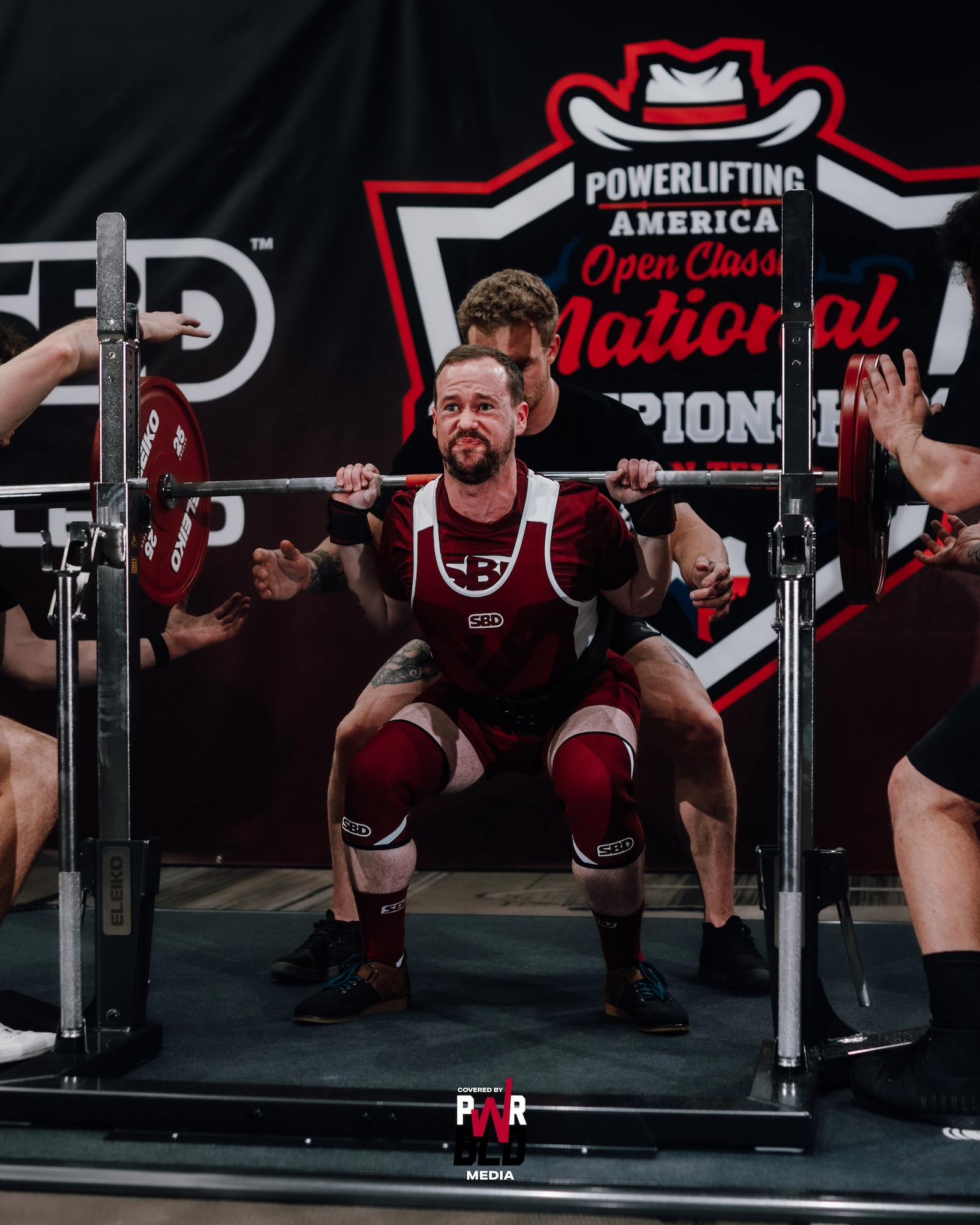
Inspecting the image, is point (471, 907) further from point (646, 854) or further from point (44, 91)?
point (44, 91)

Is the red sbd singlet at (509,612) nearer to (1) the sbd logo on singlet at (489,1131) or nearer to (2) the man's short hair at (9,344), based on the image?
(1) the sbd logo on singlet at (489,1131)

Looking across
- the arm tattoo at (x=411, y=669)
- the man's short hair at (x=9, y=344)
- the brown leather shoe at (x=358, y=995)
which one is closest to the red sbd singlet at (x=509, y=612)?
the arm tattoo at (x=411, y=669)

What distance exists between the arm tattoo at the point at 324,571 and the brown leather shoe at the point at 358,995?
954 mm

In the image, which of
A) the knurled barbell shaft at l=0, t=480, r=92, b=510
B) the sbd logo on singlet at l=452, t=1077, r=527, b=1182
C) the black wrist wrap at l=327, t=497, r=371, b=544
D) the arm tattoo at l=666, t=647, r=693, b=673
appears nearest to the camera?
the sbd logo on singlet at l=452, t=1077, r=527, b=1182

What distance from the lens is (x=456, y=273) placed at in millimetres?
4367

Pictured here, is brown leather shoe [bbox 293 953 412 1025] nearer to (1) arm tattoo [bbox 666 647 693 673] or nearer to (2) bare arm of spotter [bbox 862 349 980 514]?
(1) arm tattoo [bbox 666 647 693 673]

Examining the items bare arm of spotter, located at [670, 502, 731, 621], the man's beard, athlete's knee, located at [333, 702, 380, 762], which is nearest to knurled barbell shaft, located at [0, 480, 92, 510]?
the man's beard

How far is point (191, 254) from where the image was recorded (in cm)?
449

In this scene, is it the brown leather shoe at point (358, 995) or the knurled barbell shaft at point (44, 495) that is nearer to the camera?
the knurled barbell shaft at point (44, 495)

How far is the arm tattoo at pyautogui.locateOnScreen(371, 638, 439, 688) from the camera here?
3.17 metres

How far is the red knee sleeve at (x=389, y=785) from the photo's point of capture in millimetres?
2654

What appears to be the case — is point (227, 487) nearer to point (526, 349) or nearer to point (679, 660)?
point (526, 349)

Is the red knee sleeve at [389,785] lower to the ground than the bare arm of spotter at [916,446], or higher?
lower

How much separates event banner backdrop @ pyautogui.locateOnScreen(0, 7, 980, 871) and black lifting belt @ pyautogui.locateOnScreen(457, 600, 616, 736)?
1.48 meters
